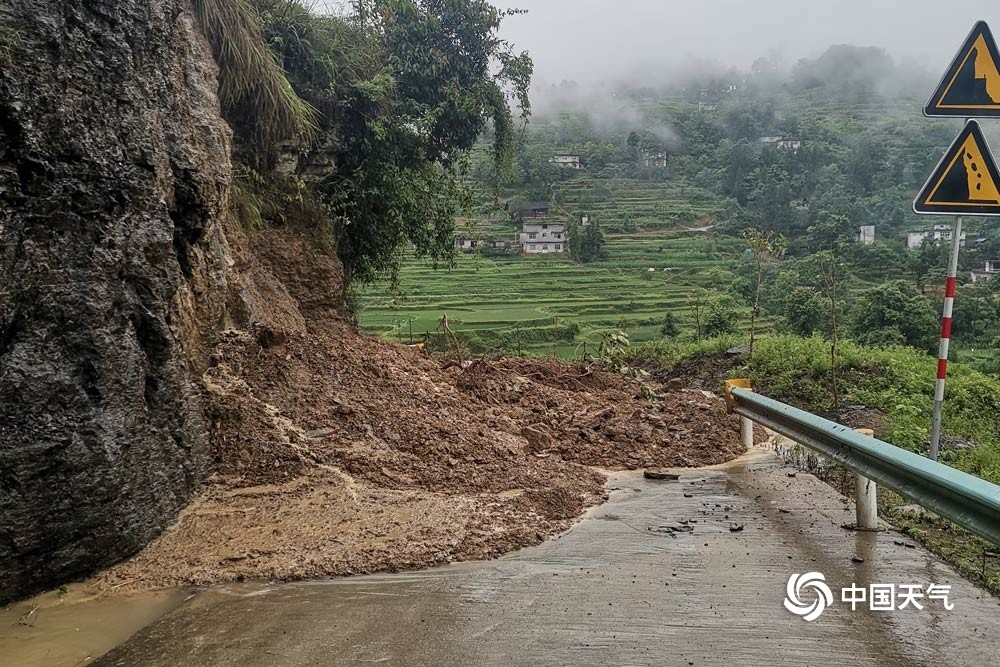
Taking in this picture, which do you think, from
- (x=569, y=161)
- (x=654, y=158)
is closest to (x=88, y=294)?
(x=569, y=161)

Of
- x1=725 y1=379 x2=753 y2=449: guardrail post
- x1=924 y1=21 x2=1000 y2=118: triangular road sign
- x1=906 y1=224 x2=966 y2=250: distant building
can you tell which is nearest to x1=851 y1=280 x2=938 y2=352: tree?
x1=725 y1=379 x2=753 y2=449: guardrail post

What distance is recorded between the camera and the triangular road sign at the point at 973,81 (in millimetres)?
4461

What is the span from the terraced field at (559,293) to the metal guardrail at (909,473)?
1629cm

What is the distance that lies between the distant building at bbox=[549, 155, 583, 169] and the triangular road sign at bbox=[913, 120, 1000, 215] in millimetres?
61921

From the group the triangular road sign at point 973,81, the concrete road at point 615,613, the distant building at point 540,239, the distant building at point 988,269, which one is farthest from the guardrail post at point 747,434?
the distant building at point 540,239

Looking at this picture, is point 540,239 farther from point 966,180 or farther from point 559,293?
point 966,180

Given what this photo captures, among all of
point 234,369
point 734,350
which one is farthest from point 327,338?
point 734,350

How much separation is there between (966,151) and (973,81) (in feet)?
1.51

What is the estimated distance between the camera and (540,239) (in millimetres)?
45688

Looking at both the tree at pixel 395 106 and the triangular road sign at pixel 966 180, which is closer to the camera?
the triangular road sign at pixel 966 180

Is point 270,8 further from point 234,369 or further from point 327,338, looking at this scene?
point 234,369

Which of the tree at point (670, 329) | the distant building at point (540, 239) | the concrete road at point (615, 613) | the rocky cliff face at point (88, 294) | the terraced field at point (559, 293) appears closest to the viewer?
the concrete road at point (615, 613)

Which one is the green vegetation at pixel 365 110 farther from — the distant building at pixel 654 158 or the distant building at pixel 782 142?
the distant building at pixel 654 158

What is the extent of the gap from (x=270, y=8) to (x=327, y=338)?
4.25 metres
